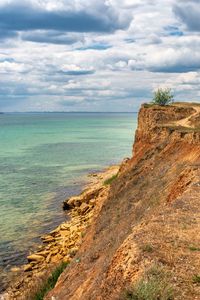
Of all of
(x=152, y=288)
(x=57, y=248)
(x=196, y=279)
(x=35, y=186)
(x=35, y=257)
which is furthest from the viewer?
(x=35, y=186)

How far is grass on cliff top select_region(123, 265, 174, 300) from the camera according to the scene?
10094mm

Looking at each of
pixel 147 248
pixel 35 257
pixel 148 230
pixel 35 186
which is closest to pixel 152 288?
pixel 147 248

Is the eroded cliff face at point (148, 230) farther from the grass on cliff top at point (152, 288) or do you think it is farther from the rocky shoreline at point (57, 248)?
the rocky shoreline at point (57, 248)

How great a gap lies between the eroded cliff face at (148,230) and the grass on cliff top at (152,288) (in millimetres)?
218

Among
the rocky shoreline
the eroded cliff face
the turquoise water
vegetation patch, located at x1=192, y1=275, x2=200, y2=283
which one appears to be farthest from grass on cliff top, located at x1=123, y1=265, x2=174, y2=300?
the turquoise water

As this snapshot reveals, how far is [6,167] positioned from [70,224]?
4329 cm

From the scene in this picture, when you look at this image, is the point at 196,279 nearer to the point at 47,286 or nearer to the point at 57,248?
the point at 47,286

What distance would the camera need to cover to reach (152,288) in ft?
33.6

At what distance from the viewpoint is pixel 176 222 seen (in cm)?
1534

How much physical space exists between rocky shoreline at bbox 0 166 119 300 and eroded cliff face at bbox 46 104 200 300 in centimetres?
430

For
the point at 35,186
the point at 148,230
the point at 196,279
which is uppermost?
the point at 148,230

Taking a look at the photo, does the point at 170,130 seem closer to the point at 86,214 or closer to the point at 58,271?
the point at 86,214

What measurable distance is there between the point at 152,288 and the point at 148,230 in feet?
13.8

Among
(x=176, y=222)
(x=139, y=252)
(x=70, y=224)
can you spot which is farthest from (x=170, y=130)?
(x=139, y=252)
